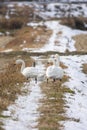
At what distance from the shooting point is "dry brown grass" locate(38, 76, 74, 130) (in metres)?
13.7

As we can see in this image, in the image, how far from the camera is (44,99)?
56.6ft

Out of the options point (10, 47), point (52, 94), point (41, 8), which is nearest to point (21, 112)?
point (52, 94)

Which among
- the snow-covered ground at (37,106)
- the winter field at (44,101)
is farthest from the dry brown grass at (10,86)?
the snow-covered ground at (37,106)

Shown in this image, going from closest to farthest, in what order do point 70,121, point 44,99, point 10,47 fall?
point 70,121 → point 44,99 → point 10,47

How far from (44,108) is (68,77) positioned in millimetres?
7395

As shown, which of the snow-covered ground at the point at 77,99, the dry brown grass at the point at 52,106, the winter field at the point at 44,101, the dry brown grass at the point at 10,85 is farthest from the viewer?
the dry brown grass at the point at 10,85

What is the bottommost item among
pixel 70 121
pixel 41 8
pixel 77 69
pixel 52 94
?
pixel 41 8

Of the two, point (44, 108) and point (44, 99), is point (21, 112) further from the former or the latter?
point (44, 99)

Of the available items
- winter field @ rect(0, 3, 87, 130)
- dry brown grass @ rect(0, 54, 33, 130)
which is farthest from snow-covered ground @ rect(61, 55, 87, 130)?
dry brown grass @ rect(0, 54, 33, 130)

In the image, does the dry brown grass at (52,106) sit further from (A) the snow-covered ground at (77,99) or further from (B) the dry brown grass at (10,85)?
(B) the dry brown grass at (10,85)

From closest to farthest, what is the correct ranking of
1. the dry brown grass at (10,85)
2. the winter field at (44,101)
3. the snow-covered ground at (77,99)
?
the winter field at (44,101) < the snow-covered ground at (77,99) < the dry brown grass at (10,85)

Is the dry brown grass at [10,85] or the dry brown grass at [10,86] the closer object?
the dry brown grass at [10,86]

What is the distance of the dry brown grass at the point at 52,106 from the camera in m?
13.7

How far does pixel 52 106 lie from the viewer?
1605 centimetres
